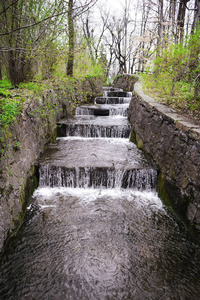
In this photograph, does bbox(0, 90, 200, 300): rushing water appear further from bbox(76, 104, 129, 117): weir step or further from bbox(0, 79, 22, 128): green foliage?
bbox(76, 104, 129, 117): weir step

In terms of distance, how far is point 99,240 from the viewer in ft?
11.0

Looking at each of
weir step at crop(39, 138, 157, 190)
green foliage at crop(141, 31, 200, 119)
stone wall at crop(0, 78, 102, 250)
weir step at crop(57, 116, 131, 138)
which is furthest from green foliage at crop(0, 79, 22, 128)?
green foliage at crop(141, 31, 200, 119)

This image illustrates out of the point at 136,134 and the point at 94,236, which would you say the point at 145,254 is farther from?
the point at 136,134

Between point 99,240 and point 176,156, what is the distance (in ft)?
7.81

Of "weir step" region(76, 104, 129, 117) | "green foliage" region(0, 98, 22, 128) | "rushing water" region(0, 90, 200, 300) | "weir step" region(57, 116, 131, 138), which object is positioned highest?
"green foliage" region(0, 98, 22, 128)

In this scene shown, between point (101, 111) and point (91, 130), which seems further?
point (101, 111)

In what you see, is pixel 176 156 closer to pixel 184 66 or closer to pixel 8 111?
pixel 184 66

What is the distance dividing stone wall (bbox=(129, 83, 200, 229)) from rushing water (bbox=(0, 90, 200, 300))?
33cm

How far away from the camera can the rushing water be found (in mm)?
2623

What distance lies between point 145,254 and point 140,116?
462 centimetres

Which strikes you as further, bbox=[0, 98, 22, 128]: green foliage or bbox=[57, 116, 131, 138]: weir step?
bbox=[57, 116, 131, 138]: weir step

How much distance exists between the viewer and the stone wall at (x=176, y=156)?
3479 millimetres

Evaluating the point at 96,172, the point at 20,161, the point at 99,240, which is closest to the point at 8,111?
the point at 20,161

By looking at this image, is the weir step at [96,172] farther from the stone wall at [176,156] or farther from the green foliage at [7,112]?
the green foliage at [7,112]
